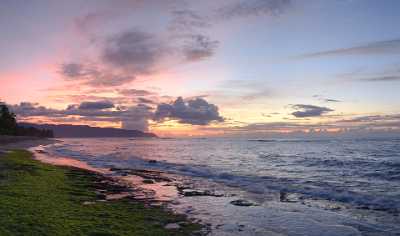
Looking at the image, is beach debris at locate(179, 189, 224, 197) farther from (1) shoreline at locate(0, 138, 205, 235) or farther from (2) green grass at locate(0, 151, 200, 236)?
(2) green grass at locate(0, 151, 200, 236)

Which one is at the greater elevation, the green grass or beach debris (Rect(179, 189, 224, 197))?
the green grass

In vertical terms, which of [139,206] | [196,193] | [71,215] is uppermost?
[71,215]

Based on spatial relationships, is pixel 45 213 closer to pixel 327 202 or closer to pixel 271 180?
pixel 327 202

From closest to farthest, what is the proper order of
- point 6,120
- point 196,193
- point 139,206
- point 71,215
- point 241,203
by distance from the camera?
point 71,215 < point 139,206 < point 241,203 < point 196,193 < point 6,120

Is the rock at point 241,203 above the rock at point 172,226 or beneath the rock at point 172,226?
beneath

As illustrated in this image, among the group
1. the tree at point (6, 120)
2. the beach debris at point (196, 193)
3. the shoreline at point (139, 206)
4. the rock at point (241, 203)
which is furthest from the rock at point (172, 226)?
the tree at point (6, 120)

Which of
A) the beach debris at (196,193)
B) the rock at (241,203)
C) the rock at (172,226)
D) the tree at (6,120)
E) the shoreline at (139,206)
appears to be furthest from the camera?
the tree at (6,120)

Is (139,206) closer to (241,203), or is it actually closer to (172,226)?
(172,226)

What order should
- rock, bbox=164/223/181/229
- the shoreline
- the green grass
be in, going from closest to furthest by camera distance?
the green grass
the shoreline
rock, bbox=164/223/181/229

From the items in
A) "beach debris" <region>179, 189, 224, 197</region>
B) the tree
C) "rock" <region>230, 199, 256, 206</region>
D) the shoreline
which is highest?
the tree

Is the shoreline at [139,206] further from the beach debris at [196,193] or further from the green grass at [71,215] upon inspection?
the beach debris at [196,193]

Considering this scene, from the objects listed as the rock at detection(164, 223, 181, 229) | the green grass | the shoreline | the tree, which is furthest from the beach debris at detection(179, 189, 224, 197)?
the tree

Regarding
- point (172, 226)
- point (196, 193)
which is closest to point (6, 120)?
point (196, 193)

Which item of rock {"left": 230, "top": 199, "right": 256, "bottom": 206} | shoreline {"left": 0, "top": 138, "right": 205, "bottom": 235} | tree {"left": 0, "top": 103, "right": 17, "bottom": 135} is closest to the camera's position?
shoreline {"left": 0, "top": 138, "right": 205, "bottom": 235}
